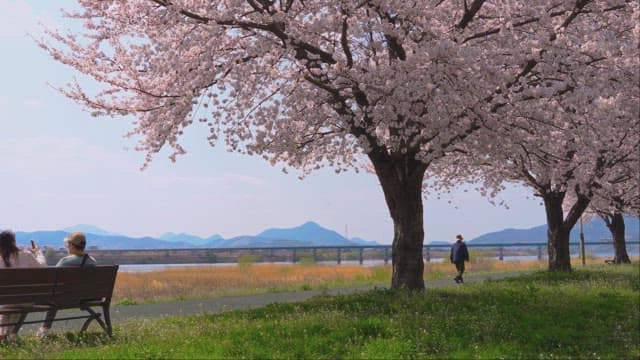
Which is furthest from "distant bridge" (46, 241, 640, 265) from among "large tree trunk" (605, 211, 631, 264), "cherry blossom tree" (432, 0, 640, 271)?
"cherry blossom tree" (432, 0, 640, 271)

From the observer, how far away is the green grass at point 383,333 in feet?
30.8

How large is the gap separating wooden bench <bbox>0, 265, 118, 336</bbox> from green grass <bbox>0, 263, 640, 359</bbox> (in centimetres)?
53

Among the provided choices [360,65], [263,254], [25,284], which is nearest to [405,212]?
[360,65]

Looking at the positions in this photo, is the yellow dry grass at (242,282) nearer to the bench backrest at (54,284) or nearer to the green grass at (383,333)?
the green grass at (383,333)

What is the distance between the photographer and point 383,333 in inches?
409

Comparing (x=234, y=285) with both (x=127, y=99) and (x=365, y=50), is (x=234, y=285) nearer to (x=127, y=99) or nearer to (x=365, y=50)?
(x=127, y=99)

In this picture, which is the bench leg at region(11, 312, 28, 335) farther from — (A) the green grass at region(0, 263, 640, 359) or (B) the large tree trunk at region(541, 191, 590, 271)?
(B) the large tree trunk at region(541, 191, 590, 271)

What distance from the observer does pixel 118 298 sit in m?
22.3

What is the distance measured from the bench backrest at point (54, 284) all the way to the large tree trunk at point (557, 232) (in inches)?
746

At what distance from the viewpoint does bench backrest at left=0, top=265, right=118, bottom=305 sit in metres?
10.1

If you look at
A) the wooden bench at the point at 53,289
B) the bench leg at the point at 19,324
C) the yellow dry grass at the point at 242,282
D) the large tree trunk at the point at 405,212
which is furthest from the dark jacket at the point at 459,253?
the bench leg at the point at 19,324

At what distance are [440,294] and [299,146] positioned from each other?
5008 millimetres

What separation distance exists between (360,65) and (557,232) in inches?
614

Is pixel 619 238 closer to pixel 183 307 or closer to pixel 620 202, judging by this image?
pixel 620 202
